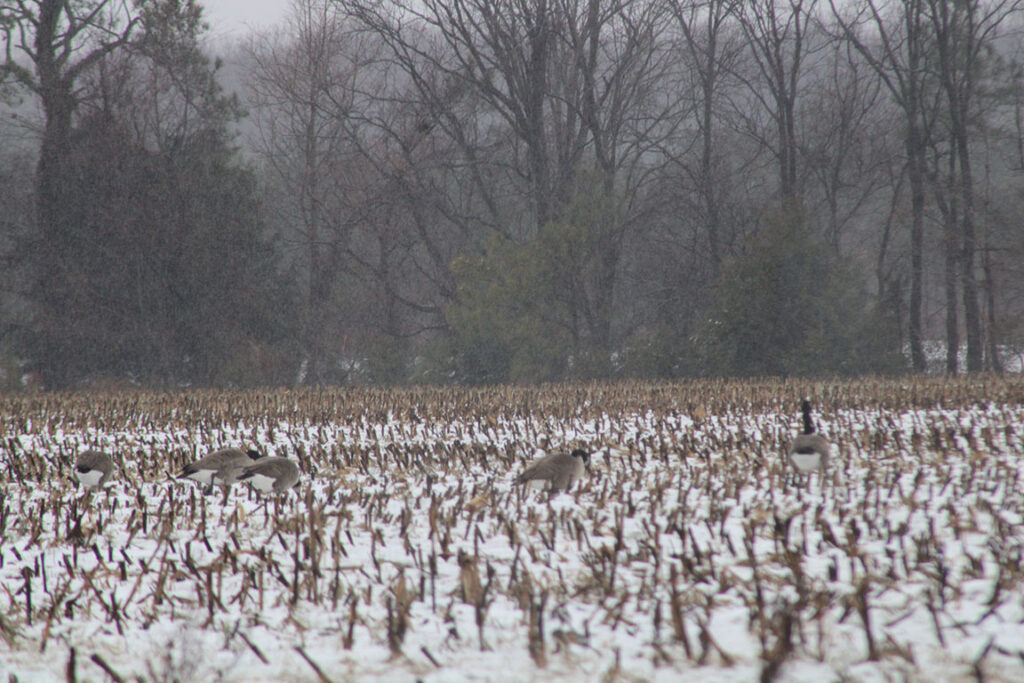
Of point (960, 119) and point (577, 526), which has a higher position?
point (960, 119)

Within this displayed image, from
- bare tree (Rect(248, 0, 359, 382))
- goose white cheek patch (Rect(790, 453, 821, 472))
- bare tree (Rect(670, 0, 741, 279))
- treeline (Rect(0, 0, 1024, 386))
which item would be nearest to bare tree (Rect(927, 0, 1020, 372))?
treeline (Rect(0, 0, 1024, 386))

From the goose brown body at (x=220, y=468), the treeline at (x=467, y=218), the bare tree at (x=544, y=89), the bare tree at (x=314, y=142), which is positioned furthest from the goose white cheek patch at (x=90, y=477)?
the bare tree at (x=314, y=142)

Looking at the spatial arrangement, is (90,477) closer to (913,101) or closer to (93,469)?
(93,469)

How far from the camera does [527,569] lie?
415 centimetres

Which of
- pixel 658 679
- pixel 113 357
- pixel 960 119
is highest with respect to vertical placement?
pixel 960 119

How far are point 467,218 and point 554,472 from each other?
21019 millimetres

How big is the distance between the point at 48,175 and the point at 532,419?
718 inches

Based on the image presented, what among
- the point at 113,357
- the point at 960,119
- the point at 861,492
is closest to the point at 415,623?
the point at 861,492

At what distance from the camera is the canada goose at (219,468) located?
615 cm

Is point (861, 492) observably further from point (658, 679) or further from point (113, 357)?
point (113, 357)

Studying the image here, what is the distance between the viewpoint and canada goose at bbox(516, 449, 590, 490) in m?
6.00

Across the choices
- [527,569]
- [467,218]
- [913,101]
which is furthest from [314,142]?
[527,569]

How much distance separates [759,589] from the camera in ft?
11.1

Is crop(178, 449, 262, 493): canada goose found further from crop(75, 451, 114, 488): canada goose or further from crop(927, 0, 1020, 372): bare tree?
crop(927, 0, 1020, 372): bare tree
